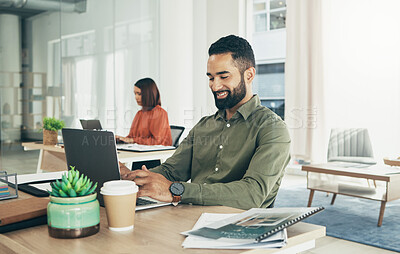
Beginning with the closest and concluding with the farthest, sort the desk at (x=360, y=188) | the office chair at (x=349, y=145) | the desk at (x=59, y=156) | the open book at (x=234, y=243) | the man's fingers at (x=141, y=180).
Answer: the open book at (x=234, y=243) → the man's fingers at (x=141, y=180) → the desk at (x=59, y=156) → the desk at (x=360, y=188) → the office chair at (x=349, y=145)

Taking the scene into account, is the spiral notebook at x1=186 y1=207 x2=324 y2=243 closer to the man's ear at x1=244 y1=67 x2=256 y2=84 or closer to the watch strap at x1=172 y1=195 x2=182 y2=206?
the watch strap at x1=172 y1=195 x2=182 y2=206

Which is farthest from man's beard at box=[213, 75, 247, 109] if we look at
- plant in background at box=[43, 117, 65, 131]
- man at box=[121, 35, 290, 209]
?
plant in background at box=[43, 117, 65, 131]

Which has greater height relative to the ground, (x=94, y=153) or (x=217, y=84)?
(x=217, y=84)

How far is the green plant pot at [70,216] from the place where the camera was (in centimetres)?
97

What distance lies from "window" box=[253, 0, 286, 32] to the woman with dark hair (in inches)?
117

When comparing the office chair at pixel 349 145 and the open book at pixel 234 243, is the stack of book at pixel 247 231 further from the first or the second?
the office chair at pixel 349 145

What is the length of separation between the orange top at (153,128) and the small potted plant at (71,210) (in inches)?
114

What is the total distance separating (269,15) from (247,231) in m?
5.78

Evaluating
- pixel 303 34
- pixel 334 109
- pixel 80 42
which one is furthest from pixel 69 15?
pixel 334 109

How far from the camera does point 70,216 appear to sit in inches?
38.1

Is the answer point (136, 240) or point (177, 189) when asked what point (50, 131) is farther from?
point (136, 240)

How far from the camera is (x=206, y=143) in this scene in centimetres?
179

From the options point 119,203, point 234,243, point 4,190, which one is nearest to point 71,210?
point 119,203

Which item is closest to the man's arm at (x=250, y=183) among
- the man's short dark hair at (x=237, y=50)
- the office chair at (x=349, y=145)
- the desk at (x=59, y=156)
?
the man's short dark hair at (x=237, y=50)
